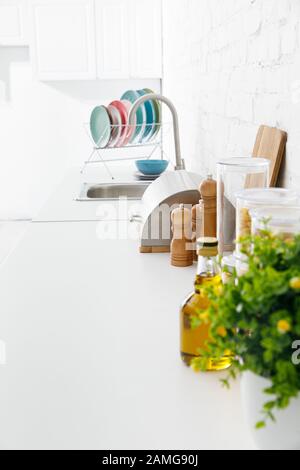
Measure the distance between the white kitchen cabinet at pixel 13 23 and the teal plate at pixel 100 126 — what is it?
1.87m

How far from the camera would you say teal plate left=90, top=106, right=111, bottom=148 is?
2748 mm

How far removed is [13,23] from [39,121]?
0.75 meters

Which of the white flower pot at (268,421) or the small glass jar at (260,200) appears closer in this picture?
the white flower pot at (268,421)

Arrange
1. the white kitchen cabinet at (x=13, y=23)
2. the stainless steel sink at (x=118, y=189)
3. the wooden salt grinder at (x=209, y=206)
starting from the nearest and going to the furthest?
the wooden salt grinder at (x=209, y=206) < the stainless steel sink at (x=118, y=189) < the white kitchen cabinet at (x=13, y=23)

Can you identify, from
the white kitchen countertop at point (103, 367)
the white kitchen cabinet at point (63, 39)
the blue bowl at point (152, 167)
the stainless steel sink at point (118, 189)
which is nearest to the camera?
the white kitchen countertop at point (103, 367)

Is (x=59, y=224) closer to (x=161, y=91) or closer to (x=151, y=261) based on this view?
(x=151, y=261)

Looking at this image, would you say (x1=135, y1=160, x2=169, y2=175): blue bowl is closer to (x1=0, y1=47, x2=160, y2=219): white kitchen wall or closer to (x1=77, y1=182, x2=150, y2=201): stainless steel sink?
(x1=77, y1=182, x2=150, y2=201): stainless steel sink

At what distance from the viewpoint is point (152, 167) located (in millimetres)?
2840

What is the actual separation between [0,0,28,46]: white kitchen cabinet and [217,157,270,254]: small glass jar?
11.5 feet

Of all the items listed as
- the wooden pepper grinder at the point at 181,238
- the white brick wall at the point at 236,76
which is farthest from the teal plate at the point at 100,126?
the wooden pepper grinder at the point at 181,238

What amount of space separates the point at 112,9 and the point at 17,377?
3.64 meters

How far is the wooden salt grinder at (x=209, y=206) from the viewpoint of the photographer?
1331 millimetres

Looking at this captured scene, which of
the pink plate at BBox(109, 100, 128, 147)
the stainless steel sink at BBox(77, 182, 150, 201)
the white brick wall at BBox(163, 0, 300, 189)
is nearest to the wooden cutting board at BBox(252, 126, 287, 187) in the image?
the white brick wall at BBox(163, 0, 300, 189)

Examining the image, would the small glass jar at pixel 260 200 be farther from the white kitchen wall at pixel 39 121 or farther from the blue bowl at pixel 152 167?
the white kitchen wall at pixel 39 121
